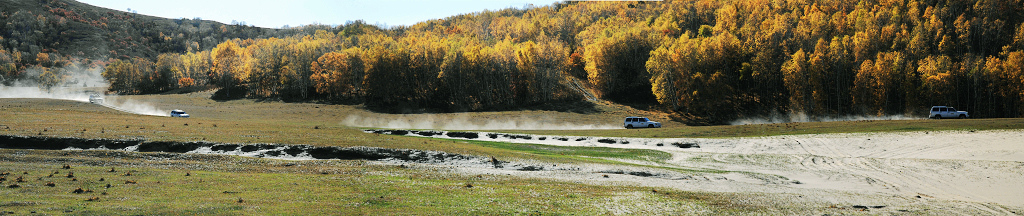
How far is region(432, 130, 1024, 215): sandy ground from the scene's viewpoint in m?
17.7

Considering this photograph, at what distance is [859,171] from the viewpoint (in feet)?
87.1

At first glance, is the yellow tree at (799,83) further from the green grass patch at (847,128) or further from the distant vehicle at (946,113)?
the green grass patch at (847,128)

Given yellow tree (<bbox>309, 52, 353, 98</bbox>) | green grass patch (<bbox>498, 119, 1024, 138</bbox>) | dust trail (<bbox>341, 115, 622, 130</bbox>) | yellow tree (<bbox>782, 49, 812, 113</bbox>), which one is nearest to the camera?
green grass patch (<bbox>498, 119, 1024, 138</bbox>)

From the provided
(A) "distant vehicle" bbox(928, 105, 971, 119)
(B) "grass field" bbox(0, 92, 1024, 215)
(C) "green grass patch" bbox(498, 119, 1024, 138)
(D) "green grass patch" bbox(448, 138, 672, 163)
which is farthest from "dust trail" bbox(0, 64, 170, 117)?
(A) "distant vehicle" bbox(928, 105, 971, 119)

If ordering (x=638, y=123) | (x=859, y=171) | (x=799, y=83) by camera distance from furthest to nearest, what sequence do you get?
1. (x=799, y=83)
2. (x=638, y=123)
3. (x=859, y=171)

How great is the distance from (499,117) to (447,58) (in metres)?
26.9

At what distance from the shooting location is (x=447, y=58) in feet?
320

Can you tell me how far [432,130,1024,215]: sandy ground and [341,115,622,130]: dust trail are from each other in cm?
3017

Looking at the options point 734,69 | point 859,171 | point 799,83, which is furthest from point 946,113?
point 859,171

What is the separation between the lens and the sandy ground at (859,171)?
698 inches

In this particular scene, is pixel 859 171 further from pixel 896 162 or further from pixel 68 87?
pixel 68 87

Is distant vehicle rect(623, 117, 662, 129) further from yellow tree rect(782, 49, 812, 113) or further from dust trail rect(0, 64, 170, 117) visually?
dust trail rect(0, 64, 170, 117)

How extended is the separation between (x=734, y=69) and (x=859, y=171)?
71.5 meters

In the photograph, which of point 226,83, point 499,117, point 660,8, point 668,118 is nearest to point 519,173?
point 499,117
